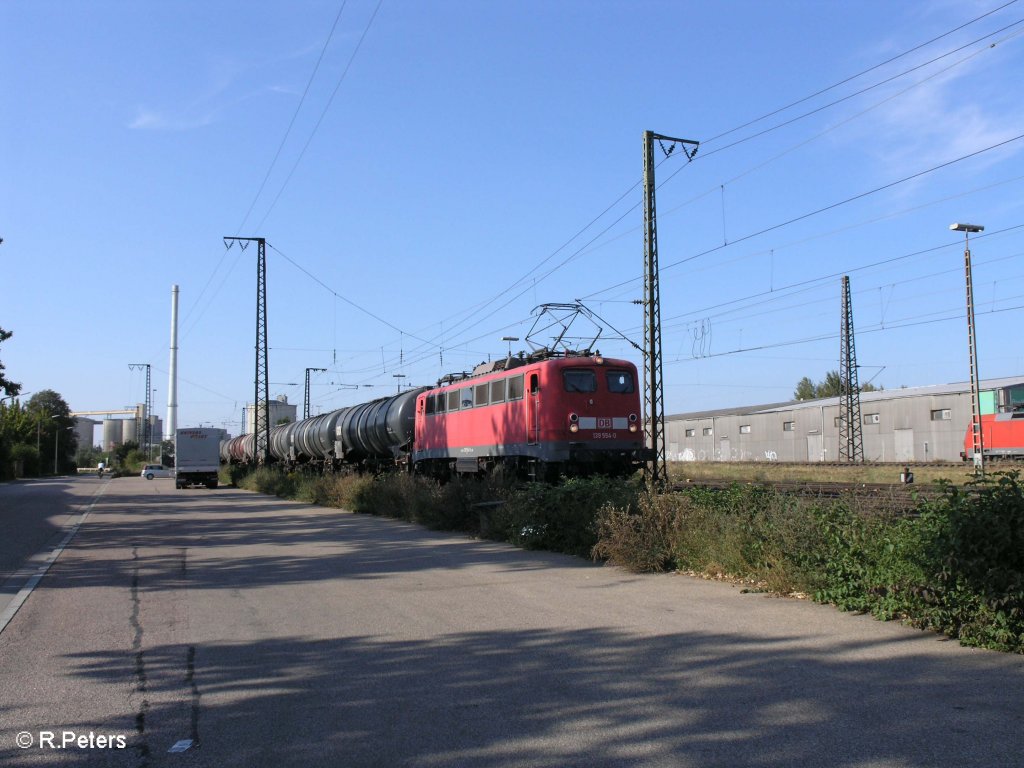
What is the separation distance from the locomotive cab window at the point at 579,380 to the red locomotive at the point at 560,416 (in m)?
0.02

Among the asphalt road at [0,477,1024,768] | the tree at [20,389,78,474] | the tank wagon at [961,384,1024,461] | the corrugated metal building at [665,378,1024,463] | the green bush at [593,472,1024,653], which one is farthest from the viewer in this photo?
the tree at [20,389,78,474]

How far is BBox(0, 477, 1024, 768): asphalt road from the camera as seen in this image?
448 cm

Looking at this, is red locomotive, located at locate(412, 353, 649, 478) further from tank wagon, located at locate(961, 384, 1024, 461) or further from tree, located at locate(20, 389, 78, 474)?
tree, located at locate(20, 389, 78, 474)

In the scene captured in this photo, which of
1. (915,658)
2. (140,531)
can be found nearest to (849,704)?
(915,658)

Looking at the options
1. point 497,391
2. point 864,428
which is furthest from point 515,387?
point 864,428

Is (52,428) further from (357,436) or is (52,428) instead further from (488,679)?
(488,679)

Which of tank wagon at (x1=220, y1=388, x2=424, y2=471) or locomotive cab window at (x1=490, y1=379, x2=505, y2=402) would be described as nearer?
locomotive cab window at (x1=490, y1=379, x2=505, y2=402)

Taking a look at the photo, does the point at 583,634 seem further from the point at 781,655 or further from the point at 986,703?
the point at 986,703

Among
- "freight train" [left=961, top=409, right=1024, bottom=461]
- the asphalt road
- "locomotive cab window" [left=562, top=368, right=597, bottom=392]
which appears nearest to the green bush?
the asphalt road

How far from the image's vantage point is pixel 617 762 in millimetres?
4258

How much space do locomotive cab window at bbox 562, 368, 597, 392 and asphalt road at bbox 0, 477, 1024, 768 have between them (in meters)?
8.43

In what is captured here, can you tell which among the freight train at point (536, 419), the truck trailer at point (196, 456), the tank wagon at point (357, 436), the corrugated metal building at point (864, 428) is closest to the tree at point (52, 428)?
the truck trailer at point (196, 456)

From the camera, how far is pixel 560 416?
18.1 meters

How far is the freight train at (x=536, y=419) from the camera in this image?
18234 millimetres
